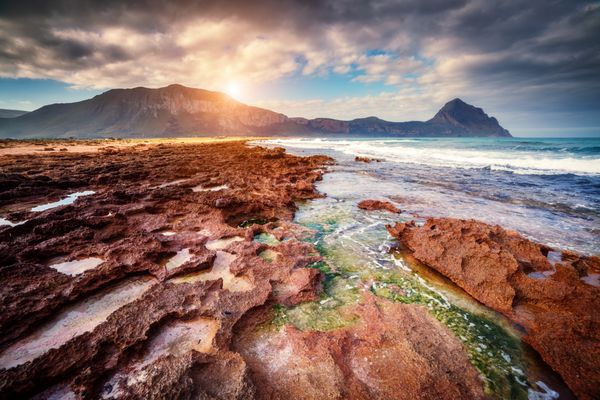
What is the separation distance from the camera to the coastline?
89.1 inches

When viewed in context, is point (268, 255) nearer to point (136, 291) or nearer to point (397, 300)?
point (136, 291)

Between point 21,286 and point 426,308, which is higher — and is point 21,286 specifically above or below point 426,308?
above

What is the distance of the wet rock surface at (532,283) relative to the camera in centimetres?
267

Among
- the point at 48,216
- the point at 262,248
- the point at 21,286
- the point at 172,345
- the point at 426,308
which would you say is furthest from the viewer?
the point at 48,216

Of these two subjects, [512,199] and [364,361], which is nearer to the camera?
[364,361]

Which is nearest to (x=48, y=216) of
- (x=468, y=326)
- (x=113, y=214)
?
(x=113, y=214)

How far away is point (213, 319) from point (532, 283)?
448 cm

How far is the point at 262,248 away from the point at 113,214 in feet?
11.5

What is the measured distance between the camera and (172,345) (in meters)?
2.67

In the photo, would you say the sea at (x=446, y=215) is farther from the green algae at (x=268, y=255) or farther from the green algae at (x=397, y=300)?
the green algae at (x=268, y=255)

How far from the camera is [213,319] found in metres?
3.01

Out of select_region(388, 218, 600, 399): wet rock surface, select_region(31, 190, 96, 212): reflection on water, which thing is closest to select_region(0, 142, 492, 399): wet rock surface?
select_region(388, 218, 600, 399): wet rock surface

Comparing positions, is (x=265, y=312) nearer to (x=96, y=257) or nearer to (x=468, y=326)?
(x=468, y=326)

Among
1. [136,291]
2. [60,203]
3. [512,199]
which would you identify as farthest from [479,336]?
[60,203]
